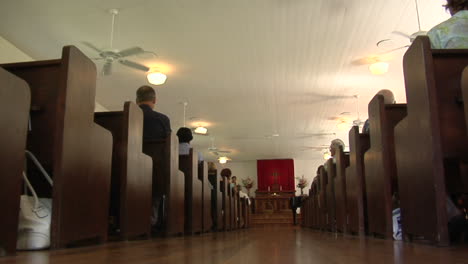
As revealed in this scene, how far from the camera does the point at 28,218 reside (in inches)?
57.9

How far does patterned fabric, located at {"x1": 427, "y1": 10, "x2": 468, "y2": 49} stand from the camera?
1.79 meters

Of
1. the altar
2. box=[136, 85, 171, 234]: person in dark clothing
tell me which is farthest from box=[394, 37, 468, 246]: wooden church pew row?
the altar

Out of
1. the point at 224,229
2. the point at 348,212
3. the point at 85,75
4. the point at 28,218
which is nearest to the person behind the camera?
the point at 28,218

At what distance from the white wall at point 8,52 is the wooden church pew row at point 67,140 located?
409 centimetres

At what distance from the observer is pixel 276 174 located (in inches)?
669

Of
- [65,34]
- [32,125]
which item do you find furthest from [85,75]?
[65,34]

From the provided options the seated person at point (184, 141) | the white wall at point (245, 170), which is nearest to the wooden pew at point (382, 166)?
the seated person at point (184, 141)

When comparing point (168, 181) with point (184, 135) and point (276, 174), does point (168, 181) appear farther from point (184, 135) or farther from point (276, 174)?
point (276, 174)

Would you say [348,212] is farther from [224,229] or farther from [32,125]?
[224,229]

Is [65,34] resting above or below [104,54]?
above

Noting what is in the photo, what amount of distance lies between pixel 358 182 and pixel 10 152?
234cm

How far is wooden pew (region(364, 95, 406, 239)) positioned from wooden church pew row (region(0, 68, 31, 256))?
71.5 inches

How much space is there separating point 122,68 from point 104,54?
1502 mm

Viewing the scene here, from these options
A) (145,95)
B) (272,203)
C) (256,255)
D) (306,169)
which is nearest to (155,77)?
(145,95)
